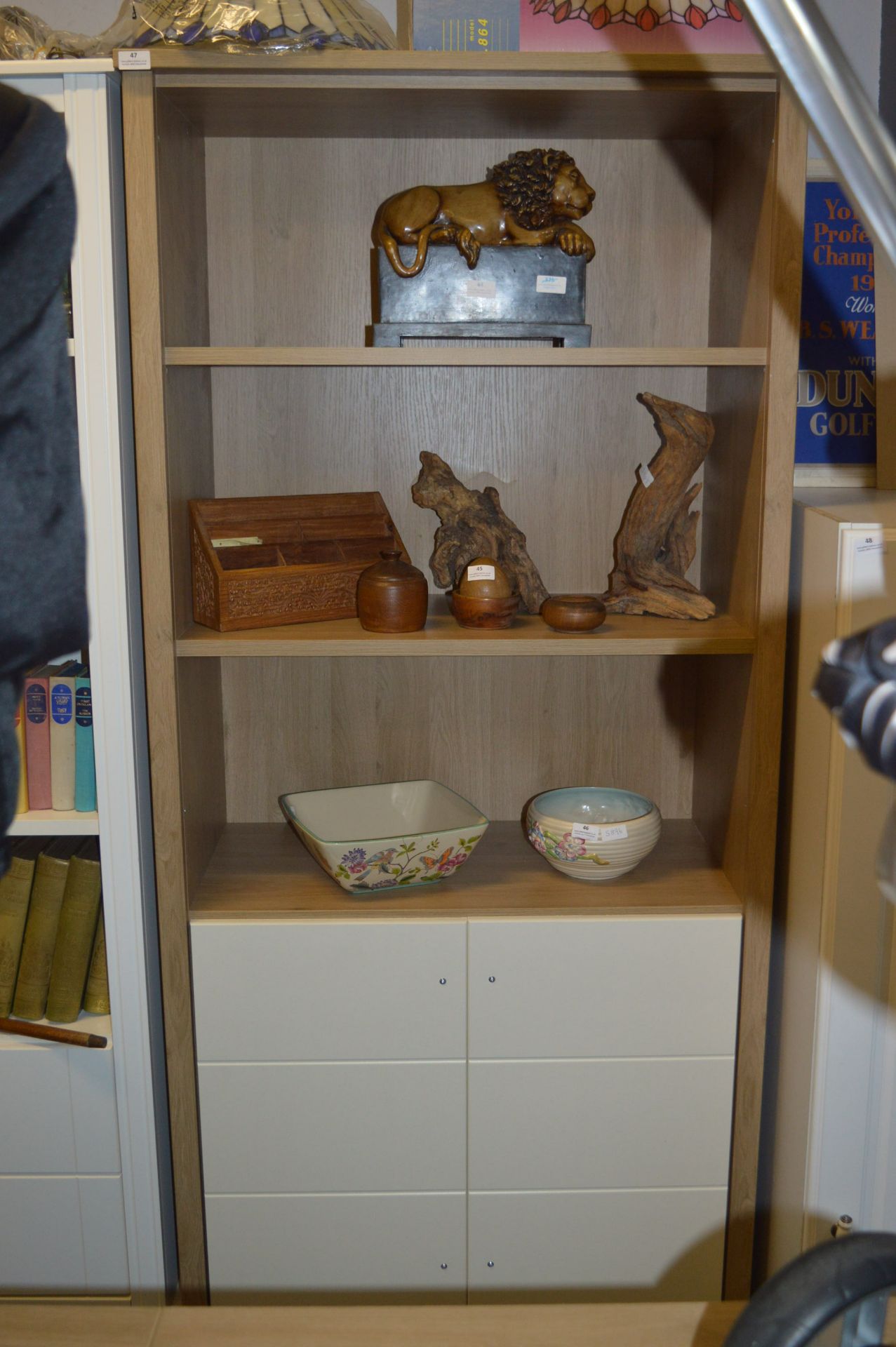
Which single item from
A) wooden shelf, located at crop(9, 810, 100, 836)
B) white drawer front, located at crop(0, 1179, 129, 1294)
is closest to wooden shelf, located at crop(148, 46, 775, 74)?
wooden shelf, located at crop(9, 810, 100, 836)

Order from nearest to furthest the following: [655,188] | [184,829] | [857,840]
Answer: [857,840] < [184,829] < [655,188]

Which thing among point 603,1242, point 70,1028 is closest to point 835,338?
point 603,1242

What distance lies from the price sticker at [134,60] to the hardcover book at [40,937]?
102 centimetres

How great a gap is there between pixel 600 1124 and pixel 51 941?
0.81 m

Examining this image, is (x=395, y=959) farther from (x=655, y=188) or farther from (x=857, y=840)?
(x=655, y=188)

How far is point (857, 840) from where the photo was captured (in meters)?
1.45

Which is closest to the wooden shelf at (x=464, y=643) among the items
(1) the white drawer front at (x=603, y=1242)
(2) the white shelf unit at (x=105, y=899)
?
(2) the white shelf unit at (x=105, y=899)

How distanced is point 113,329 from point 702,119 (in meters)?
0.85

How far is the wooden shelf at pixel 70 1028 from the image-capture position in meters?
1.64

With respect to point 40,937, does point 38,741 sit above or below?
above

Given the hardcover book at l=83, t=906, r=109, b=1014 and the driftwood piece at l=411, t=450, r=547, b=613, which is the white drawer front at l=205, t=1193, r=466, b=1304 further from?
the driftwood piece at l=411, t=450, r=547, b=613

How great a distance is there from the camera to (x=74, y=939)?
5.36 ft

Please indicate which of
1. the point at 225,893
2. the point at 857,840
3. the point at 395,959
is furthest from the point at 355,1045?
the point at 857,840

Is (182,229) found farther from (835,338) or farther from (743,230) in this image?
(835,338)
